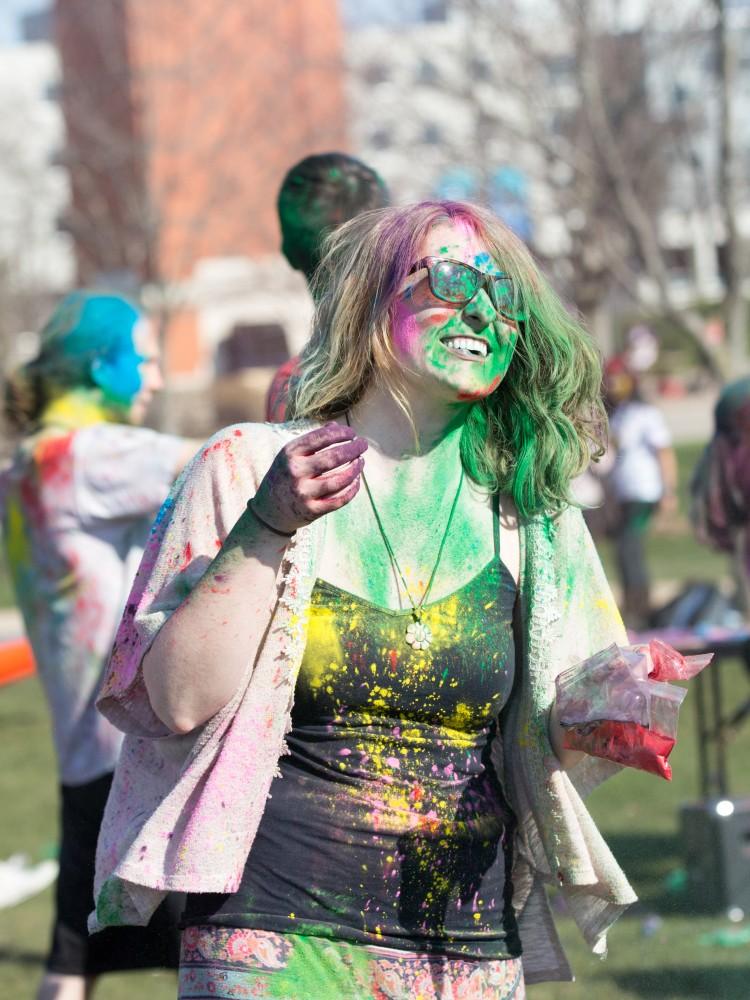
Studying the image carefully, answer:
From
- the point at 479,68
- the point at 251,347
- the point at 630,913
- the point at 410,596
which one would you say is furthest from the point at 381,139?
the point at 251,347

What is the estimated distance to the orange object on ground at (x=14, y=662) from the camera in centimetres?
650

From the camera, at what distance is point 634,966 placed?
4.92 meters

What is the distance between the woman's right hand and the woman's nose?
427 millimetres

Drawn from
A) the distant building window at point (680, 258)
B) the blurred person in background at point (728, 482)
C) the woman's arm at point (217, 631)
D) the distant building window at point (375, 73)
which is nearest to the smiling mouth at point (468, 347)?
the woman's arm at point (217, 631)

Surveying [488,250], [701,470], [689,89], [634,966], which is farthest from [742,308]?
[488,250]

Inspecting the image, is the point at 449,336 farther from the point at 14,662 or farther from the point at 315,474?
the point at 14,662

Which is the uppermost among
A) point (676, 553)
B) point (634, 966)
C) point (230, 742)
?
point (230, 742)

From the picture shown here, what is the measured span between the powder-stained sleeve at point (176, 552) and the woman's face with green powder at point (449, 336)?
11.3 inches

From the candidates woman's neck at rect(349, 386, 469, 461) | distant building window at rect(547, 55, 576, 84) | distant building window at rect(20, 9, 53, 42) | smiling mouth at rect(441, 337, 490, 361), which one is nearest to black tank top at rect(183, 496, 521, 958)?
woman's neck at rect(349, 386, 469, 461)

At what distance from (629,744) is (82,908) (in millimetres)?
2008

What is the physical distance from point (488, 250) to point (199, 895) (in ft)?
3.70

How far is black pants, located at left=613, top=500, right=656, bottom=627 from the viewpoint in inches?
450

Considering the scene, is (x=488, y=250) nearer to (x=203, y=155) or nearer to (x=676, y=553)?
(x=676, y=553)

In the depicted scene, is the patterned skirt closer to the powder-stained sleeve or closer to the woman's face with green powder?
the powder-stained sleeve
